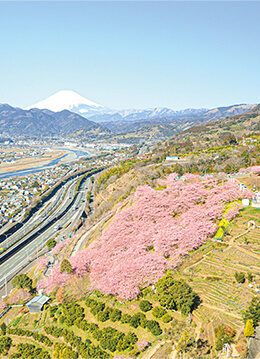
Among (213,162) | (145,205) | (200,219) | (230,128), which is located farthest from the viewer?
(230,128)

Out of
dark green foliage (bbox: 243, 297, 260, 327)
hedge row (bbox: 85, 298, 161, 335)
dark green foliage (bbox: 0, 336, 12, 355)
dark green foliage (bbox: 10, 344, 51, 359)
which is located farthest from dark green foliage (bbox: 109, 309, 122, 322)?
dark green foliage (bbox: 243, 297, 260, 327)

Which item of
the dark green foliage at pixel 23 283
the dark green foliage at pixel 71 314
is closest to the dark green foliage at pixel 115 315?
the dark green foliage at pixel 71 314

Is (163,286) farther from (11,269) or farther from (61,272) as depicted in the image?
(11,269)

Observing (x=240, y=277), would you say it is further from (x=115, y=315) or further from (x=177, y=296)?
(x=115, y=315)

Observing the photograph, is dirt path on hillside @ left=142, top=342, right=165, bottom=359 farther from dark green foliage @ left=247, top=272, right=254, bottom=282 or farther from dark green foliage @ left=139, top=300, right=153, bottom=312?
dark green foliage @ left=247, top=272, right=254, bottom=282

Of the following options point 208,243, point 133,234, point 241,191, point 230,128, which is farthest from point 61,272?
point 230,128

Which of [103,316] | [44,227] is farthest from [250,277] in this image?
[44,227]
